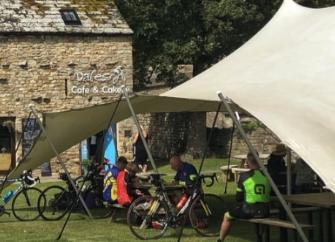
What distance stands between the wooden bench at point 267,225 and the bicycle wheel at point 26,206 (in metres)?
4.97

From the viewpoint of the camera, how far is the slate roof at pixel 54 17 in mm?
25578

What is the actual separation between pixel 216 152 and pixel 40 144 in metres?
16.7

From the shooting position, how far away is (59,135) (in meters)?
13.5

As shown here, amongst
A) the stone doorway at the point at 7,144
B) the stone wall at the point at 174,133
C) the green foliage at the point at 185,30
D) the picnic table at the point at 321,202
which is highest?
the picnic table at the point at 321,202

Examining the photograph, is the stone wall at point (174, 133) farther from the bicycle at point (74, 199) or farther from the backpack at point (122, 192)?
the backpack at point (122, 192)

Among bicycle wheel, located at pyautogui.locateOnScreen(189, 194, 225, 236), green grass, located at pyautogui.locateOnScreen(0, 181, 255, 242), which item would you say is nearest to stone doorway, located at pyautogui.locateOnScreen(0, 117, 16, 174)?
green grass, located at pyautogui.locateOnScreen(0, 181, 255, 242)

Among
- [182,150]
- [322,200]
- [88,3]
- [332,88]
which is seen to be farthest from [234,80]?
[182,150]

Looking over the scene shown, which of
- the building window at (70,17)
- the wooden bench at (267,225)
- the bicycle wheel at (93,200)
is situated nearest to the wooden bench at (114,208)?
the bicycle wheel at (93,200)

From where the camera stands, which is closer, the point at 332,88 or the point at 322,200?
the point at 332,88

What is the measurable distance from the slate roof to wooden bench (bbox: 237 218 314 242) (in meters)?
16.2

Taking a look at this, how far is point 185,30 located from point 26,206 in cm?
1866

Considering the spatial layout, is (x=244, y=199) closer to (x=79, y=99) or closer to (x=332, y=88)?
(x=332, y=88)

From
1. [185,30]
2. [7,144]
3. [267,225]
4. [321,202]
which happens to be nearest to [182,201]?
[267,225]

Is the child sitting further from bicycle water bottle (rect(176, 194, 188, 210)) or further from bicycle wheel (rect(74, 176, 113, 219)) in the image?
bicycle water bottle (rect(176, 194, 188, 210))
